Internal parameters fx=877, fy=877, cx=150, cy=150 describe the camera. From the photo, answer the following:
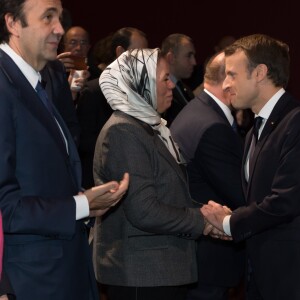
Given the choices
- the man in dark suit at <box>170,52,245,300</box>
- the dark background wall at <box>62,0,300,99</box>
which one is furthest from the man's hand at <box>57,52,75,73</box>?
the dark background wall at <box>62,0,300,99</box>

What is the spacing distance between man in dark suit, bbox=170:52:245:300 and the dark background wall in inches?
164

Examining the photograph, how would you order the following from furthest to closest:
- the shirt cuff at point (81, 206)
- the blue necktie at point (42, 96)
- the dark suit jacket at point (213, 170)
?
the dark suit jacket at point (213, 170)
the blue necktie at point (42, 96)
the shirt cuff at point (81, 206)

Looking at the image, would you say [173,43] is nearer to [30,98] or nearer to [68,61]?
[68,61]

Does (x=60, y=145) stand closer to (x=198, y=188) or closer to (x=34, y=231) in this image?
(x=34, y=231)

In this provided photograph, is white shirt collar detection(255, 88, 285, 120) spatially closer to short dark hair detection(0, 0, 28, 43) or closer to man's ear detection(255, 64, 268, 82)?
man's ear detection(255, 64, 268, 82)

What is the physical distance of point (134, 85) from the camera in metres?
3.30

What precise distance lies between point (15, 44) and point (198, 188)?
1.41 m

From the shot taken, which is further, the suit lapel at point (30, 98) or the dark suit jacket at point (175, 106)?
the dark suit jacket at point (175, 106)

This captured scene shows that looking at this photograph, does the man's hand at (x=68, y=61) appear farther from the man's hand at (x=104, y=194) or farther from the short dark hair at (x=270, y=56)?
the man's hand at (x=104, y=194)

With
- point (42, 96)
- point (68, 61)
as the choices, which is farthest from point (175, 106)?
point (42, 96)

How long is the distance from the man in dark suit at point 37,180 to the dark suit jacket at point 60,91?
812 millimetres

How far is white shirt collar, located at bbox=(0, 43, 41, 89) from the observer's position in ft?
8.88

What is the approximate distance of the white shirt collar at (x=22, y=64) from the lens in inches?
107

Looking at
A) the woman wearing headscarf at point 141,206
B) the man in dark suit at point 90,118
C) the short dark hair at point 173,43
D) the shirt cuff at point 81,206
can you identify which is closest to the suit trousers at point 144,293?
the woman wearing headscarf at point 141,206
